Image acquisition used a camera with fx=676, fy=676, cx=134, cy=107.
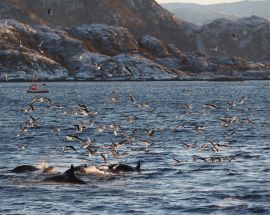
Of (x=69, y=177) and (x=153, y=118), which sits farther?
(x=153, y=118)

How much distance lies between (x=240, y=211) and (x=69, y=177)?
1377 cm

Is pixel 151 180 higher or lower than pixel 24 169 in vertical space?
lower

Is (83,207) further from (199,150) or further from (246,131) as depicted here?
(246,131)

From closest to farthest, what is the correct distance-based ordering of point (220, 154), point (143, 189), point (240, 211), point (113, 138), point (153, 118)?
point (240, 211)
point (143, 189)
point (220, 154)
point (113, 138)
point (153, 118)

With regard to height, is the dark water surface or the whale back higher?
the whale back

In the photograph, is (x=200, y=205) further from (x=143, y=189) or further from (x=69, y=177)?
(x=69, y=177)

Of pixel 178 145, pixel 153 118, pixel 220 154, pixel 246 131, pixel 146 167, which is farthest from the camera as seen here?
pixel 153 118

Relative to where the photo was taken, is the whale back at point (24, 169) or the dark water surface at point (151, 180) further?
the whale back at point (24, 169)

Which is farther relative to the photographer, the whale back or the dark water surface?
the whale back

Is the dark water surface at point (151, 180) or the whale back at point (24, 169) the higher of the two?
the whale back at point (24, 169)

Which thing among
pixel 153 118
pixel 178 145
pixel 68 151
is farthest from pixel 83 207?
pixel 153 118

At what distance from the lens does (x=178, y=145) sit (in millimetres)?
73938

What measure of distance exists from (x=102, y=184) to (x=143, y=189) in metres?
3.30

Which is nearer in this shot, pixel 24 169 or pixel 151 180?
pixel 151 180
